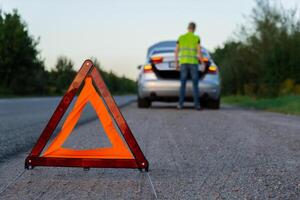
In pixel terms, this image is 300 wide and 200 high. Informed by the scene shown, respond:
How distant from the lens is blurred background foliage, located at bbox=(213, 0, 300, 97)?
86.5ft

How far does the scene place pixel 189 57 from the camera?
1321 centimetres

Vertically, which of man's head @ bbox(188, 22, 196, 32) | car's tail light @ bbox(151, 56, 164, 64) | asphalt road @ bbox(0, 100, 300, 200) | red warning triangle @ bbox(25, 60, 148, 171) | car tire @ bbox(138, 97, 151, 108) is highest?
man's head @ bbox(188, 22, 196, 32)

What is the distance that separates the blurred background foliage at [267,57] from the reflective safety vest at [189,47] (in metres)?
12.9

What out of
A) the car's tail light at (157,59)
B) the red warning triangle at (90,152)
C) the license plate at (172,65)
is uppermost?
the car's tail light at (157,59)

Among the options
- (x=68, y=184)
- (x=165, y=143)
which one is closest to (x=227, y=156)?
(x=165, y=143)

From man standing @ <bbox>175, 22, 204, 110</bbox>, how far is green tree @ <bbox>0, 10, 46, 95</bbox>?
34635 mm

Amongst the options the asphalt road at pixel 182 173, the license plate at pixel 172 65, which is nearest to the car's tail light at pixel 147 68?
the license plate at pixel 172 65

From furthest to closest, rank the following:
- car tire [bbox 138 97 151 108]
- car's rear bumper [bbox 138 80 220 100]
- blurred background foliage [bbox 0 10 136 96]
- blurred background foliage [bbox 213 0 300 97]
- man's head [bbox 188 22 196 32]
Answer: blurred background foliage [bbox 0 10 136 96] < blurred background foliage [bbox 213 0 300 97] < car tire [bbox 138 97 151 108] < man's head [bbox 188 22 196 32] < car's rear bumper [bbox 138 80 220 100]

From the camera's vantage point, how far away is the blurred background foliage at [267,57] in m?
26.4

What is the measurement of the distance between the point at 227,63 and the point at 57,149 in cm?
3954

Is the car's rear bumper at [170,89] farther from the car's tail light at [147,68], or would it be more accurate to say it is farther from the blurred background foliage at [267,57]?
the blurred background foliage at [267,57]

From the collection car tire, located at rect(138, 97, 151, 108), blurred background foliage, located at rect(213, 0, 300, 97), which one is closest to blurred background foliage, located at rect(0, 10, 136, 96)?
blurred background foliage, located at rect(213, 0, 300, 97)

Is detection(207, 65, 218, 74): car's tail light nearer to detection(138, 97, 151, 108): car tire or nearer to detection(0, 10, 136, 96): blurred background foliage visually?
detection(138, 97, 151, 108): car tire

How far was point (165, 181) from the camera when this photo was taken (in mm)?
3928
